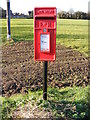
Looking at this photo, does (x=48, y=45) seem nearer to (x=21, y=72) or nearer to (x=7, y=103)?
(x=7, y=103)

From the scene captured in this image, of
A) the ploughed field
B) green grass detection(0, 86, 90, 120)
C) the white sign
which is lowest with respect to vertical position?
green grass detection(0, 86, 90, 120)

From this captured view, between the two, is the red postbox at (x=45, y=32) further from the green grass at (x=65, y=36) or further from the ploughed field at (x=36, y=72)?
the green grass at (x=65, y=36)

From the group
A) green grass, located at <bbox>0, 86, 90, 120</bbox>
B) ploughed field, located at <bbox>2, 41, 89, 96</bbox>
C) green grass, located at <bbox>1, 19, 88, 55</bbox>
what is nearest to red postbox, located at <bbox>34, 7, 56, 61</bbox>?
green grass, located at <bbox>0, 86, 90, 120</bbox>

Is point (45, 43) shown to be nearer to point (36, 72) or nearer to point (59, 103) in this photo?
point (59, 103)

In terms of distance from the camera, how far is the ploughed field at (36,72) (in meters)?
4.74

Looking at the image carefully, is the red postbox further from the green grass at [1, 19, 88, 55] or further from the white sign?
the green grass at [1, 19, 88, 55]

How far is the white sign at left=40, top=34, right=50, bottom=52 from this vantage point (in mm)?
3520

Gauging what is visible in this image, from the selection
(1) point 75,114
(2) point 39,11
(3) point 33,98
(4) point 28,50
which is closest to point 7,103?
(3) point 33,98

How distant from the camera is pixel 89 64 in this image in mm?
6422

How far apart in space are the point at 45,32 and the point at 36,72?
216 centimetres

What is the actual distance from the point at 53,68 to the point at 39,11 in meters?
2.72

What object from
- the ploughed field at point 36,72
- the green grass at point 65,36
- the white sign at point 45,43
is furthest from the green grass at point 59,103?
the green grass at point 65,36

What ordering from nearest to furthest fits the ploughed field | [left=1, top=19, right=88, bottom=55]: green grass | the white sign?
the white sign → the ploughed field → [left=1, top=19, right=88, bottom=55]: green grass

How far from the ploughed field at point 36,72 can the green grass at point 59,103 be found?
1.90ft
